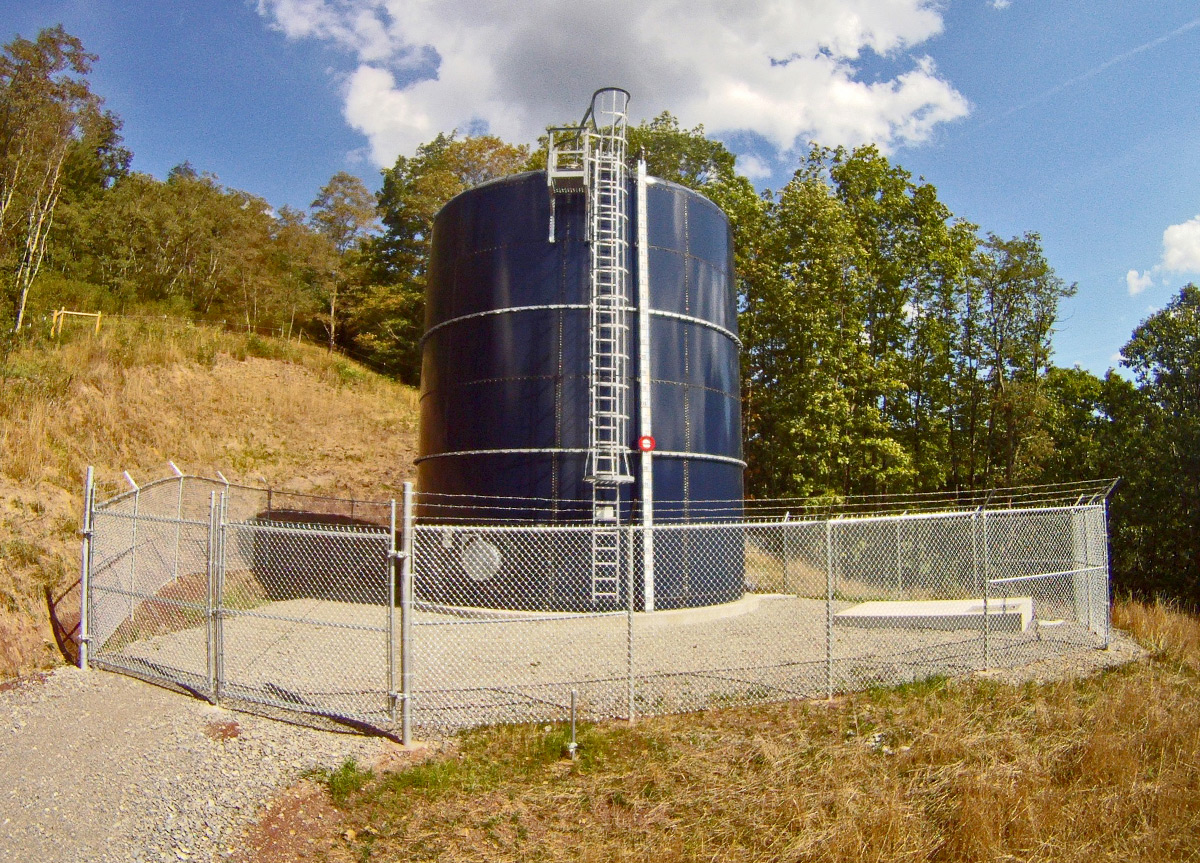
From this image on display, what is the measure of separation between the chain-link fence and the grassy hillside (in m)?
1.19

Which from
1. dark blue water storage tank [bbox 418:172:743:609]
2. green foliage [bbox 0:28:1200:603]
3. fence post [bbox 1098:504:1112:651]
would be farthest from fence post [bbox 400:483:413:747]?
green foliage [bbox 0:28:1200:603]

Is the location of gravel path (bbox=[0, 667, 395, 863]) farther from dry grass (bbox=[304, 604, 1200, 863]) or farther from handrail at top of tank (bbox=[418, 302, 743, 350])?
handrail at top of tank (bbox=[418, 302, 743, 350])

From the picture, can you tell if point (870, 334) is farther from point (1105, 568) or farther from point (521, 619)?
point (521, 619)

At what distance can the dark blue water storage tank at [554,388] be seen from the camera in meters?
13.1

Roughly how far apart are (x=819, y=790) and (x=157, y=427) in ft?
66.7

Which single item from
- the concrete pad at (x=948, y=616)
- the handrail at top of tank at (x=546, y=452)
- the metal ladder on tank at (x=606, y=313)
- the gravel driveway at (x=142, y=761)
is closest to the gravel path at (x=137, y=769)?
the gravel driveway at (x=142, y=761)

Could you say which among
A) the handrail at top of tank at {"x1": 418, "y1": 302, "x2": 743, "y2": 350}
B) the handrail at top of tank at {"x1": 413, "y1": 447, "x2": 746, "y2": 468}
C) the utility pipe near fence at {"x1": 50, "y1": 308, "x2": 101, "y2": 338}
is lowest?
the handrail at top of tank at {"x1": 413, "y1": 447, "x2": 746, "y2": 468}

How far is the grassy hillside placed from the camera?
12172 millimetres

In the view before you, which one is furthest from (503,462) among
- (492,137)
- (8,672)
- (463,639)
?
(492,137)

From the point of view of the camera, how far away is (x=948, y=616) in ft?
40.1

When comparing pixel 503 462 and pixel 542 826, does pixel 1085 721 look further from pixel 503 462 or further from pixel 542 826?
pixel 503 462

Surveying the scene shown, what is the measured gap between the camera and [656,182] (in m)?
14.4

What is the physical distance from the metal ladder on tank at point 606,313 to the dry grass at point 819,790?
5333 mm

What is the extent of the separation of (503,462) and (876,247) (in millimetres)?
20880
